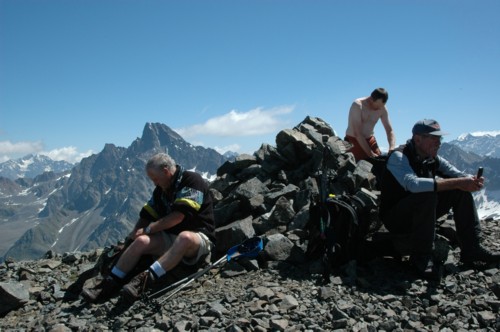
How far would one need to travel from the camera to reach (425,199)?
7.66 meters

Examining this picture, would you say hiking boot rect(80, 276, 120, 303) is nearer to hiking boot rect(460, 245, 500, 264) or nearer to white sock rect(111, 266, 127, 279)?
white sock rect(111, 266, 127, 279)

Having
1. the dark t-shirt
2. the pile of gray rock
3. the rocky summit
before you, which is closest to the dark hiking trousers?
the rocky summit

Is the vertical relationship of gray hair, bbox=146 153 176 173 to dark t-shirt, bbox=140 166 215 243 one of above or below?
above

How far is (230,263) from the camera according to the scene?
29.9 feet

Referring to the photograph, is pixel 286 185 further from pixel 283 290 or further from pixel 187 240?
pixel 283 290

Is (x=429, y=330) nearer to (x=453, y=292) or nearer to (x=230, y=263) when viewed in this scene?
(x=453, y=292)

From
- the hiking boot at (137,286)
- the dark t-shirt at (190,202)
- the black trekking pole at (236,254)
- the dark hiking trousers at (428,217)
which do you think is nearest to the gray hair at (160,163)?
the dark t-shirt at (190,202)

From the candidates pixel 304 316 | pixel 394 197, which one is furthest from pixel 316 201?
pixel 304 316

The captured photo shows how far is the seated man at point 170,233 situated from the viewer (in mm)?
8078

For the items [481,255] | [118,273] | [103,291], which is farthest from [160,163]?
[481,255]

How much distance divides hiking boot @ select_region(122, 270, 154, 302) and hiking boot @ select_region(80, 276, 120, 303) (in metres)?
0.74

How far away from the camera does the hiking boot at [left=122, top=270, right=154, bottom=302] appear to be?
7.62 m

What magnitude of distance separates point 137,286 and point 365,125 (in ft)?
31.8

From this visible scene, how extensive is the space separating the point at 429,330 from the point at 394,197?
9.12 feet
